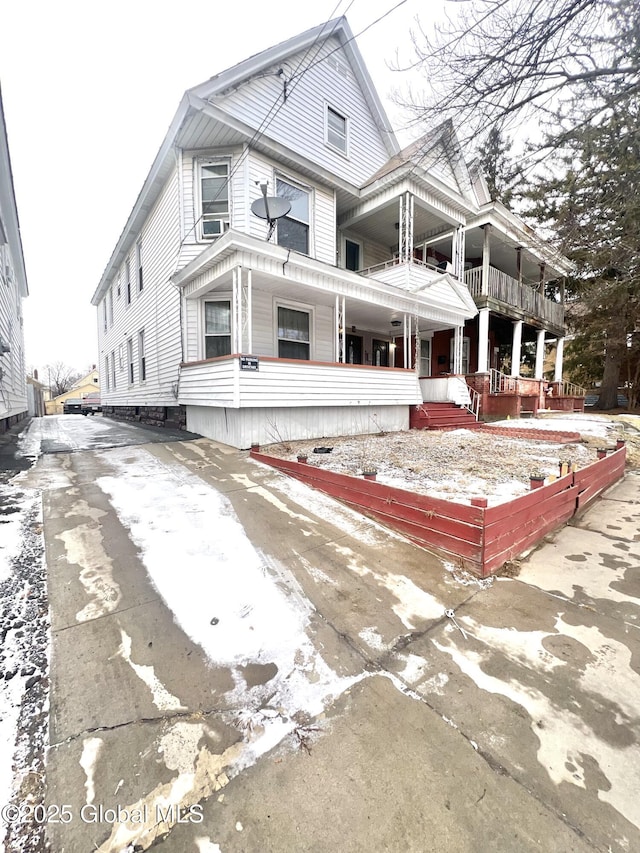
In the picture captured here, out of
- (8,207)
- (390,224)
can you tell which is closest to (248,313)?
(390,224)

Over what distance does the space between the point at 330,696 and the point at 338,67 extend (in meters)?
14.5

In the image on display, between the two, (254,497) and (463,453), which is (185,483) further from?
(463,453)

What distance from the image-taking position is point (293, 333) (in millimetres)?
9602

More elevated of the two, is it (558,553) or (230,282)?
(230,282)

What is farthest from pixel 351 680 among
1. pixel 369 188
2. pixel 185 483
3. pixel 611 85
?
pixel 369 188

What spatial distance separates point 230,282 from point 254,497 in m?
5.64

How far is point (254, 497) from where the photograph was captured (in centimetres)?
429

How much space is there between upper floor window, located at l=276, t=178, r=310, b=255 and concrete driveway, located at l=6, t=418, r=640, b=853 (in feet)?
26.9

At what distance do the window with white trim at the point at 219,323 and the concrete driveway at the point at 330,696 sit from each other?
622 cm

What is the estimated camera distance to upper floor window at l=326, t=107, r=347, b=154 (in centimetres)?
1017

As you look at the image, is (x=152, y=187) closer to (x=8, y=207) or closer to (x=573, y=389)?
(x=8, y=207)

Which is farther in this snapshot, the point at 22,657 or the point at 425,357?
the point at 425,357

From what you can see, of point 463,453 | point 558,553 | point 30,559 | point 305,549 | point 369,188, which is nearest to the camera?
point 30,559

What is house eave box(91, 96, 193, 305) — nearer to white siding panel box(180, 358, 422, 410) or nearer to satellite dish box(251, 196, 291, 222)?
satellite dish box(251, 196, 291, 222)
